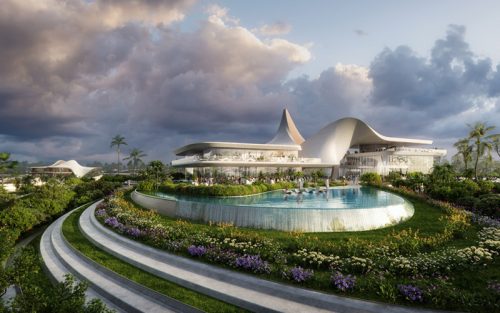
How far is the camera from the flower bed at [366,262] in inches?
254

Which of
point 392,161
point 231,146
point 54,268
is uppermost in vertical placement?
point 231,146

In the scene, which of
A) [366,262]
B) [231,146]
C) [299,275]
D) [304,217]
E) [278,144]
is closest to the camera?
[299,275]

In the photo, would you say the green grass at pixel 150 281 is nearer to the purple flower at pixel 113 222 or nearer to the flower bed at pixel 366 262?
the purple flower at pixel 113 222

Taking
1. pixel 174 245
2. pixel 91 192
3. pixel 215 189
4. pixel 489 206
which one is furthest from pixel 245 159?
pixel 174 245

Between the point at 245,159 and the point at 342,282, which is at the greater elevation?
the point at 245,159

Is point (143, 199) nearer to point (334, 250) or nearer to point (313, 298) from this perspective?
point (334, 250)

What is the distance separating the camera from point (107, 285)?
866 centimetres

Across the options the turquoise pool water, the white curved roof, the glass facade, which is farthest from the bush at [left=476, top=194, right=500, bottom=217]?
the glass facade

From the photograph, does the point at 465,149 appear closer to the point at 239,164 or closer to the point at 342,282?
the point at 239,164

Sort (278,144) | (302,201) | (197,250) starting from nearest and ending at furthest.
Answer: (197,250) → (302,201) → (278,144)

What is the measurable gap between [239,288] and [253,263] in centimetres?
91

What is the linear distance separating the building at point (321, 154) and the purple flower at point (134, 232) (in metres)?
25.5

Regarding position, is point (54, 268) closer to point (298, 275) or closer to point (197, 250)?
point (197, 250)

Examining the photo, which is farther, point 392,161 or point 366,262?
point 392,161
